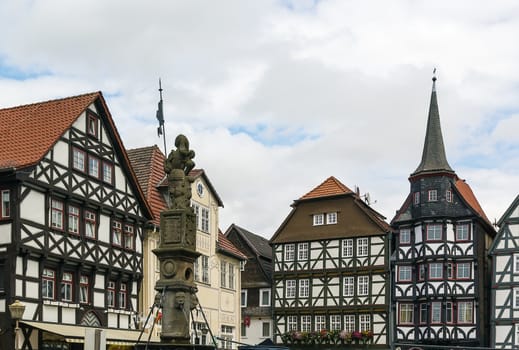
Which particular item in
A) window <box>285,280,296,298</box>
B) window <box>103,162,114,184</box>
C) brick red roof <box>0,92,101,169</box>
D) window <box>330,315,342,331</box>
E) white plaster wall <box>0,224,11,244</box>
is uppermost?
brick red roof <box>0,92,101,169</box>

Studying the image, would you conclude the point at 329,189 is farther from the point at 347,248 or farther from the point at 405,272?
the point at 405,272

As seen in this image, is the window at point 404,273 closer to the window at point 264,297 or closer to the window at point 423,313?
the window at point 423,313

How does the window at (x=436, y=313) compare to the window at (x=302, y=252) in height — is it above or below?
below

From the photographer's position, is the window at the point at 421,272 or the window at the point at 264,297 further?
the window at the point at 264,297

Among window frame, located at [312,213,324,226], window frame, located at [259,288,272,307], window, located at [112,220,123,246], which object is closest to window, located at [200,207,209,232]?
window, located at [112,220,123,246]

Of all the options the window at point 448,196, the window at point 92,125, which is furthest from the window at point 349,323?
the window at point 92,125

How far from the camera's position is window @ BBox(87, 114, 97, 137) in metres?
32.7

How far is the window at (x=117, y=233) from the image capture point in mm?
34062

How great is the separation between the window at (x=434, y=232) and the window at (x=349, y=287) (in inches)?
215

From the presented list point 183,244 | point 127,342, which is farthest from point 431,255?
point 183,244

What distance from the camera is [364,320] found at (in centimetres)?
5406

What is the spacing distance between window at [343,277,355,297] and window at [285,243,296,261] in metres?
4.11

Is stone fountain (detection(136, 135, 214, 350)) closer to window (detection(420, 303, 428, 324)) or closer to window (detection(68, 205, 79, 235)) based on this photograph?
window (detection(68, 205, 79, 235))

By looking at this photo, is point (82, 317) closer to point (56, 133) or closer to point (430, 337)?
point (56, 133)
